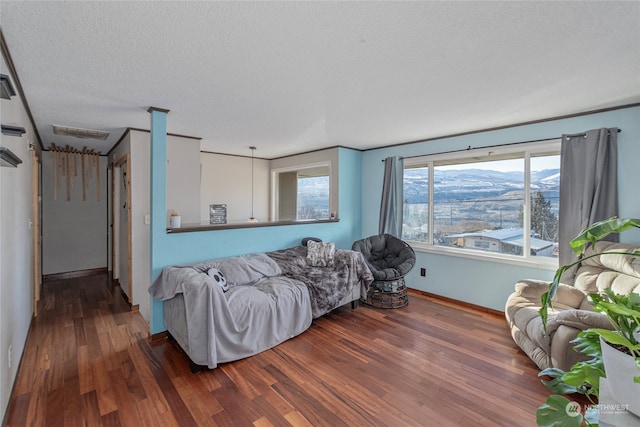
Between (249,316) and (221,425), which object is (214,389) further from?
(249,316)

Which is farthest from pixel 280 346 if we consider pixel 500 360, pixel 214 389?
pixel 500 360

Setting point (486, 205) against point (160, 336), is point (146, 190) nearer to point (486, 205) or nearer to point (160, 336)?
point (160, 336)

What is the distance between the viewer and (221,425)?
1.83 m

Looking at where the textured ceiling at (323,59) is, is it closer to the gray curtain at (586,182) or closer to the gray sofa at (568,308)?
the gray curtain at (586,182)

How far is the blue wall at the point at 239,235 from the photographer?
2947 mm

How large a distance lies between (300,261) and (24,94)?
308 cm

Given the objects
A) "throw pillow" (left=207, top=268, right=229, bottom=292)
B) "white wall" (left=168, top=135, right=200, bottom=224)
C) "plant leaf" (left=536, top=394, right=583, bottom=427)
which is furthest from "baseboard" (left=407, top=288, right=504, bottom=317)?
"white wall" (left=168, top=135, right=200, bottom=224)

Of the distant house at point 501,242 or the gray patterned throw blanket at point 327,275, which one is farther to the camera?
the distant house at point 501,242

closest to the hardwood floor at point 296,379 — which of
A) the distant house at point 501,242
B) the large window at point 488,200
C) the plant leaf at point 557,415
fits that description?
the distant house at point 501,242

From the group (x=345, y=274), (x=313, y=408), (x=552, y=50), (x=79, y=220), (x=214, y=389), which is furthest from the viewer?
(x=79, y=220)

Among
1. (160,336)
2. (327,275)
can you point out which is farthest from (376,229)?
(160,336)

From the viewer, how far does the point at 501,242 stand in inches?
149

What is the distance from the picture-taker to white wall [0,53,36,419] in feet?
5.93

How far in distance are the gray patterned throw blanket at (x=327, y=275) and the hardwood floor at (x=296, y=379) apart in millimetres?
304
